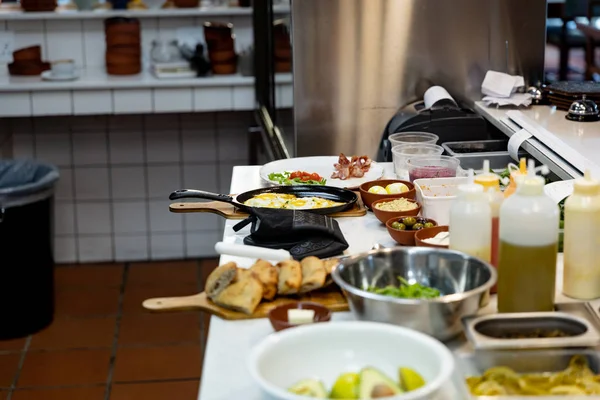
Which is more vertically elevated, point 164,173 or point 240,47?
point 240,47

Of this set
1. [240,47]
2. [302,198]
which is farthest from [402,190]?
[240,47]

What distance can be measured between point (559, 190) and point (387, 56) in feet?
5.33

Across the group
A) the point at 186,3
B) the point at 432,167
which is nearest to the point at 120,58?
the point at 186,3

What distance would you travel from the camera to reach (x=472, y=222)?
1.62m

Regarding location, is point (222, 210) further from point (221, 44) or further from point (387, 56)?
point (221, 44)

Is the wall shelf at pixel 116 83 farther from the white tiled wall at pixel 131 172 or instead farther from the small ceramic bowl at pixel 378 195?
the small ceramic bowl at pixel 378 195

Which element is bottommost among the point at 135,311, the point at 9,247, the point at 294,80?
the point at 135,311

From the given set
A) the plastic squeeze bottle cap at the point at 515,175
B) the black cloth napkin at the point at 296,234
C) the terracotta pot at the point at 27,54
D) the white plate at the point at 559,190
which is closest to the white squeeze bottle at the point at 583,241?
the plastic squeeze bottle cap at the point at 515,175

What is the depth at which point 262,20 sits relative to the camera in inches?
184

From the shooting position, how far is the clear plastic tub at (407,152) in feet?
8.46

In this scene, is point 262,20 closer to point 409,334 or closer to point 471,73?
point 471,73

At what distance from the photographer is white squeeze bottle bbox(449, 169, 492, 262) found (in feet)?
5.26

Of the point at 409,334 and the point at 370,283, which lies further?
the point at 370,283

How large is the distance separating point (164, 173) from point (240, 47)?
0.93 metres
